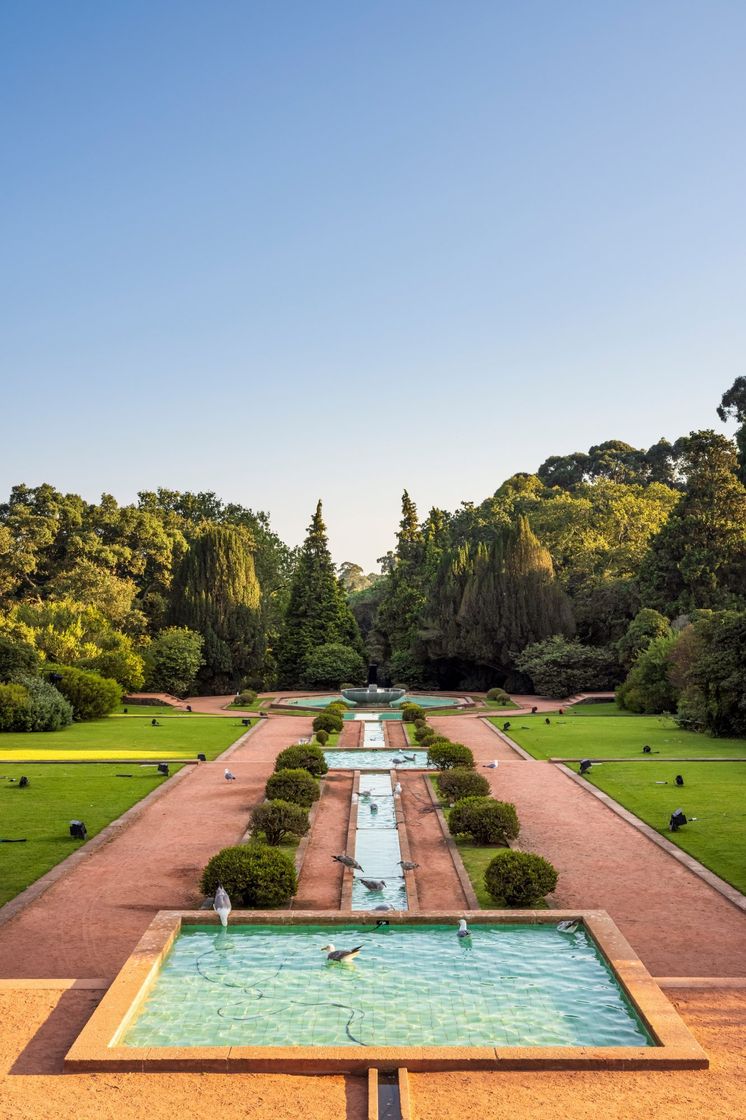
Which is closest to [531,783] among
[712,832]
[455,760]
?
[455,760]

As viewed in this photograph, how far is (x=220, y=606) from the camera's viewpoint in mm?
47844

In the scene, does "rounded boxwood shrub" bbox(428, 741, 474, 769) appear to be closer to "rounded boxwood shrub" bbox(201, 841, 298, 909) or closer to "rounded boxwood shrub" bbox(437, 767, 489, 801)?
"rounded boxwood shrub" bbox(437, 767, 489, 801)

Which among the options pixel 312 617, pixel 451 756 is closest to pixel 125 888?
pixel 451 756

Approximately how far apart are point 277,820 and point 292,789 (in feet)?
7.18

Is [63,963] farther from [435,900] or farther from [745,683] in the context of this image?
[745,683]

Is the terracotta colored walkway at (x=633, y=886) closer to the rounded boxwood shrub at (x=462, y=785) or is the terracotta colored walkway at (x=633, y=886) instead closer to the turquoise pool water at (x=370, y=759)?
the rounded boxwood shrub at (x=462, y=785)

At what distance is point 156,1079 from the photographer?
20.8 ft

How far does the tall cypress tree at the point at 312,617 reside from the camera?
51.0m

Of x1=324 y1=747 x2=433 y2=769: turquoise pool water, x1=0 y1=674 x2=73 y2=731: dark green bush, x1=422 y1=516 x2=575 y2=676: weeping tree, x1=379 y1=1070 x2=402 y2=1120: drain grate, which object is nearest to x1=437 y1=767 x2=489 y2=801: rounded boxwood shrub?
x1=324 y1=747 x2=433 y2=769: turquoise pool water

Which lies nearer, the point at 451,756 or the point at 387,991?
the point at 387,991

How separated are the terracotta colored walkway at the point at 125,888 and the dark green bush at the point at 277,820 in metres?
0.62

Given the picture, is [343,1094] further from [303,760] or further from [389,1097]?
[303,760]

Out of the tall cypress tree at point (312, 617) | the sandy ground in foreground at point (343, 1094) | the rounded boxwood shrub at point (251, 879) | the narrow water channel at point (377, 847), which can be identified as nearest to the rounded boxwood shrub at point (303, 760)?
the narrow water channel at point (377, 847)

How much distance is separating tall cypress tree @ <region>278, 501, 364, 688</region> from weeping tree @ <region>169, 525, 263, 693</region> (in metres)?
3.04
